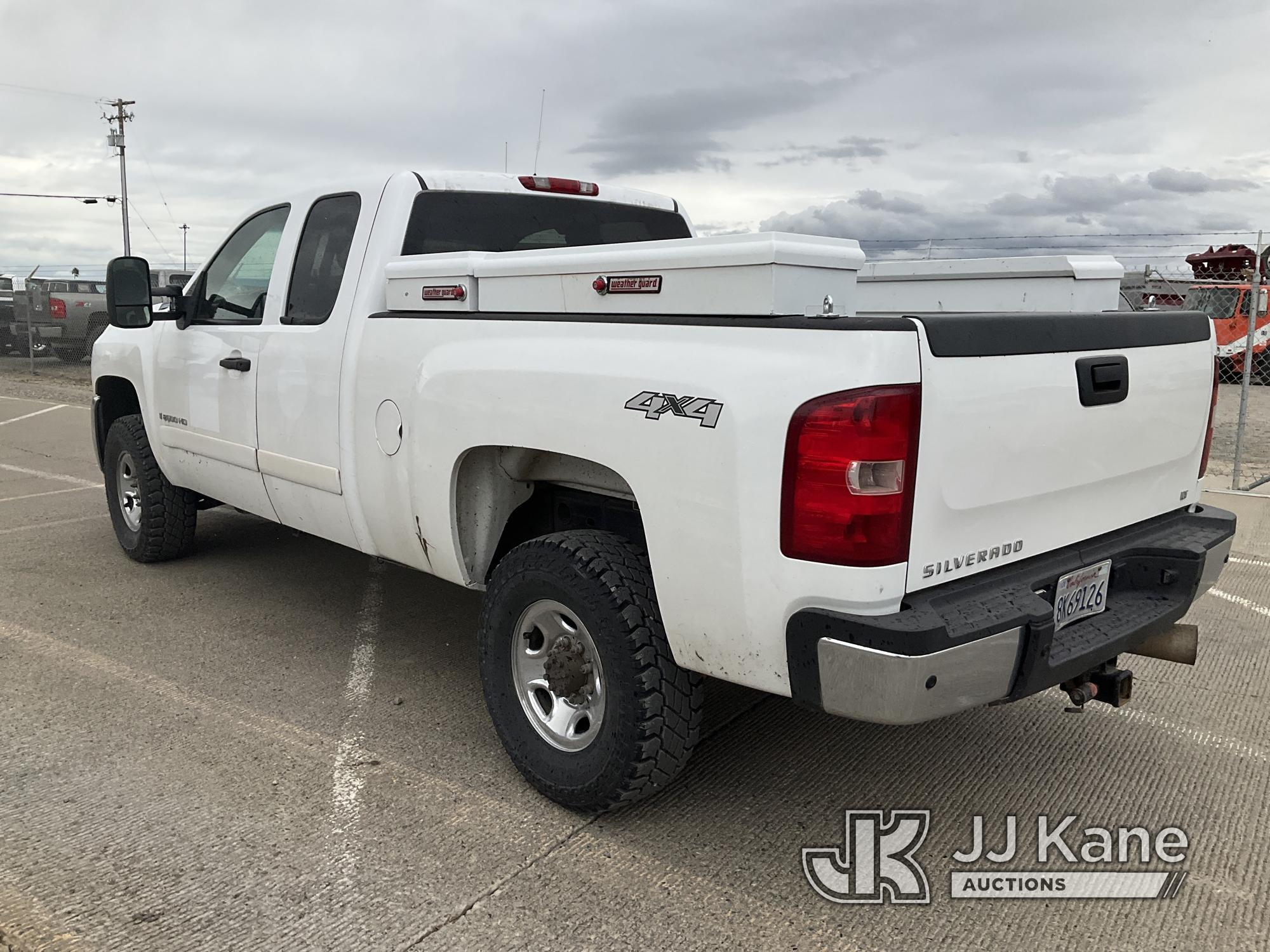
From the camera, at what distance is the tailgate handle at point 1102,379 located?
295 cm

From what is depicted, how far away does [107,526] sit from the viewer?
701cm

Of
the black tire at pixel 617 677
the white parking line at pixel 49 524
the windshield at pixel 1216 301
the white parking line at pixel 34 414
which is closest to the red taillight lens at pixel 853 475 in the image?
the black tire at pixel 617 677

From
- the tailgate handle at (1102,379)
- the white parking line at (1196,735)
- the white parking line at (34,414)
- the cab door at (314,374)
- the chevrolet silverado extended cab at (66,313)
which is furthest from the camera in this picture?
the chevrolet silverado extended cab at (66,313)

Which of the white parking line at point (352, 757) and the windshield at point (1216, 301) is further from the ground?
the windshield at point (1216, 301)

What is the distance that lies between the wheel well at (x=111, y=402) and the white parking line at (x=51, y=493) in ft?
6.68

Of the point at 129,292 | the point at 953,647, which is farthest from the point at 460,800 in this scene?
the point at 129,292

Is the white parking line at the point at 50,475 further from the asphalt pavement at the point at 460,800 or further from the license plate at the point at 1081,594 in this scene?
the license plate at the point at 1081,594

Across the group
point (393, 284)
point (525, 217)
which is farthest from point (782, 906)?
point (525, 217)

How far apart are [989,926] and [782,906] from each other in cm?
54

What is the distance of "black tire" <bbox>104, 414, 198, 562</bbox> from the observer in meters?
5.78

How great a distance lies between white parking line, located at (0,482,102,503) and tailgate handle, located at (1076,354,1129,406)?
762cm

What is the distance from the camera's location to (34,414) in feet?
42.4

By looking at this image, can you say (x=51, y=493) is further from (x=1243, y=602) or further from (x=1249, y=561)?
(x=1249, y=561)

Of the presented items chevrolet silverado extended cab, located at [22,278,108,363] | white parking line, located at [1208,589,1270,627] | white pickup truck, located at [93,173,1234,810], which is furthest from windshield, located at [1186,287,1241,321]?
chevrolet silverado extended cab, located at [22,278,108,363]
